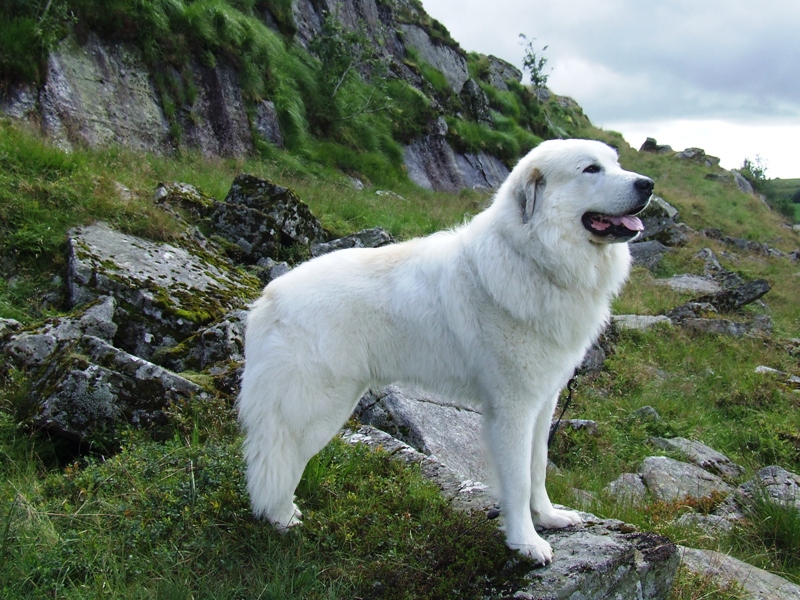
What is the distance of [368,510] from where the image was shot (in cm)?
330

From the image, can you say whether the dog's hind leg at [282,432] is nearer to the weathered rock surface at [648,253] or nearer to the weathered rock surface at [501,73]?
the weathered rock surface at [648,253]

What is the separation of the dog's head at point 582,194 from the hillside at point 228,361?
5.32ft

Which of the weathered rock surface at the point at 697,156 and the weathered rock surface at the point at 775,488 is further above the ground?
the weathered rock surface at the point at 697,156

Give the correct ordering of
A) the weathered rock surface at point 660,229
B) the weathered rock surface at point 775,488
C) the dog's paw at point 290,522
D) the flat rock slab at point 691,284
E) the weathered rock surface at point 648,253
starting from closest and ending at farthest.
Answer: the dog's paw at point 290,522
the weathered rock surface at point 775,488
the flat rock slab at point 691,284
the weathered rock surface at point 648,253
the weathered rock surface at point 660,229

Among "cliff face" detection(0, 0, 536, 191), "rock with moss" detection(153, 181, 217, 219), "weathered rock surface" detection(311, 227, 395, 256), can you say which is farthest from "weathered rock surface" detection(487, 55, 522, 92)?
"rock with moss" detection(153, 181, 217, 219)

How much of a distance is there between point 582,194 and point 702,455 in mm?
3722

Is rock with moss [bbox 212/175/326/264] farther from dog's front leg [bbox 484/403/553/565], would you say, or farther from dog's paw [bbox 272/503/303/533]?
dog's front leg [bbox 484/403/553/565]

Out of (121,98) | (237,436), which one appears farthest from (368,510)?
(121,98)

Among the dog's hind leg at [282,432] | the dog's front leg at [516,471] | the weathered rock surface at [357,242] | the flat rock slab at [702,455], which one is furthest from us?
the weathered rock surface at [357,242]

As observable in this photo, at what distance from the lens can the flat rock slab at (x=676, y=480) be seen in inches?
182

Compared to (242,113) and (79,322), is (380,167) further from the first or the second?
(79,322)

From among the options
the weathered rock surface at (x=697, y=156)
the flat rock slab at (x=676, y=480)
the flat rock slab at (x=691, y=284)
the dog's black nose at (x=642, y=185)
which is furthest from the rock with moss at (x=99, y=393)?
the weathered rock surface at (x=697, y=156)

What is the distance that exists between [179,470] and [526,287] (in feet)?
7.23

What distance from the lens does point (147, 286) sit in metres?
4.94
